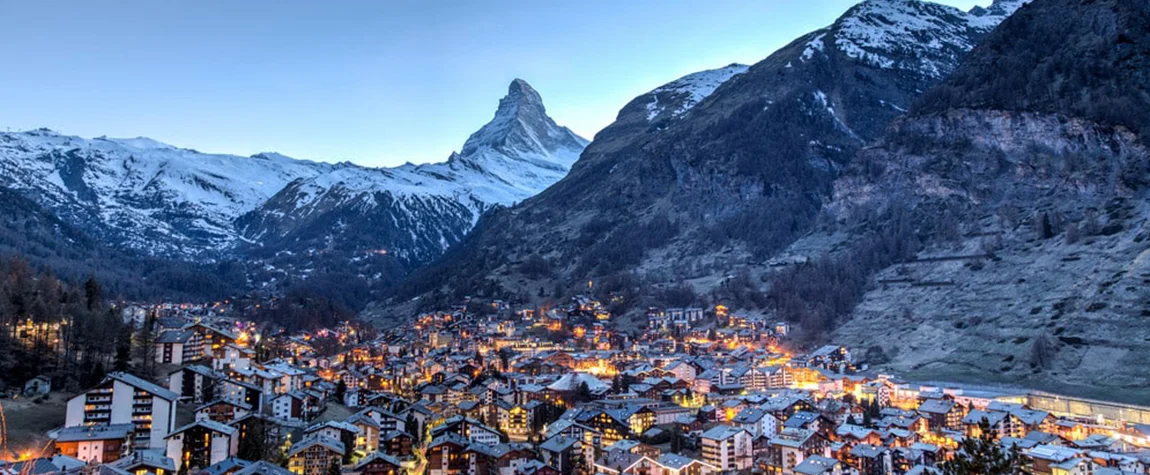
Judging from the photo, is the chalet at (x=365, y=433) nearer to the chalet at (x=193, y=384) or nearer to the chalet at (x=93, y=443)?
the chalet at (x=193, y=384)

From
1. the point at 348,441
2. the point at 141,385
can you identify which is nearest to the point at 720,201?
the point at 348,441

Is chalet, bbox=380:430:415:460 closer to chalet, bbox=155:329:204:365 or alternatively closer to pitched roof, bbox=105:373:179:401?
pitched roof, bbox=105:373:179:401

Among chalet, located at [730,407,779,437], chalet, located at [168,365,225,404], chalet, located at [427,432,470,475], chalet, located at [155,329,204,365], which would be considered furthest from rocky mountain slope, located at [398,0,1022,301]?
chalet, located at [168,365,225,404]

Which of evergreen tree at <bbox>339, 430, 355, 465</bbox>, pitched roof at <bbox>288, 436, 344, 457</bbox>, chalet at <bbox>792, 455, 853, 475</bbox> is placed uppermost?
chalet at <bbox>792, 455, 853, 475</bbox>

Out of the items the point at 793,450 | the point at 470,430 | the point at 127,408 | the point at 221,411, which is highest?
the point at 127,408

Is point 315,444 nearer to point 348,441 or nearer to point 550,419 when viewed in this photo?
point 348,441

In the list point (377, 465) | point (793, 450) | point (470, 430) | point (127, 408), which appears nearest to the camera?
point (377, 465)

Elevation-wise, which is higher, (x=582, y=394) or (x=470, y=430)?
(x=470, y=430)

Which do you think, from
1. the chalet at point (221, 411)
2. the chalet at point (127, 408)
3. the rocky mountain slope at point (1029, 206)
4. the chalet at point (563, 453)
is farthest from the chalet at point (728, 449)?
the chalet at point (127, 408)
